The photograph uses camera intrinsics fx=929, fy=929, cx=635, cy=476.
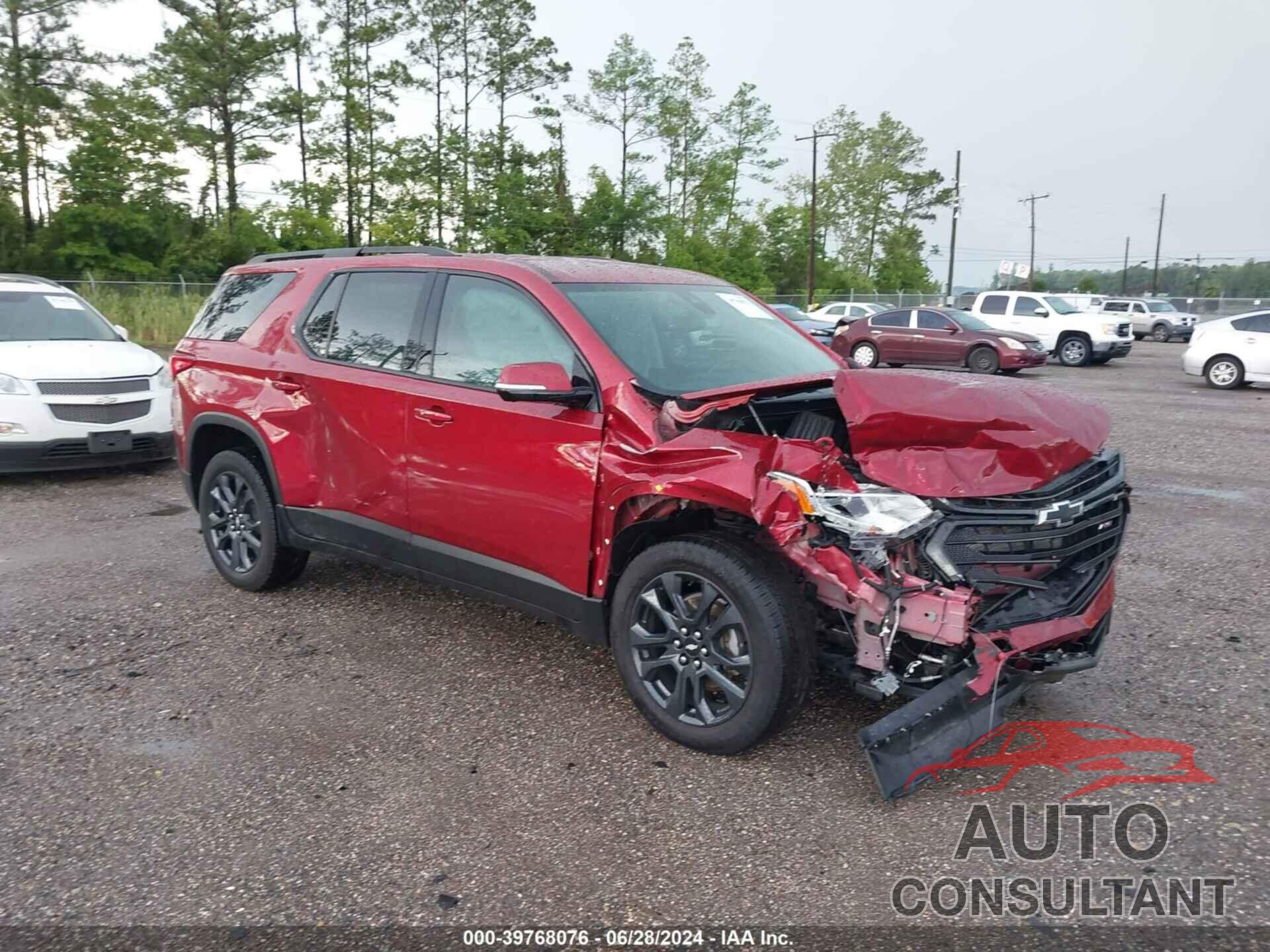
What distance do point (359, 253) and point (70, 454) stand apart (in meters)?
4.45

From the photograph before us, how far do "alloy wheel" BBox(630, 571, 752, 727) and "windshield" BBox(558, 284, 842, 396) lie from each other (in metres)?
0.79

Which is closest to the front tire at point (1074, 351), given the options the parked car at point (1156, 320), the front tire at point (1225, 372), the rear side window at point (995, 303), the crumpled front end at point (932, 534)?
the rear side window at point (995, 303)

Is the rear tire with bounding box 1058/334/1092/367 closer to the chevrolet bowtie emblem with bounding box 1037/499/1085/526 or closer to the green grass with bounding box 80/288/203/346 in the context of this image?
the green grass with bounding box 80/288/203/346

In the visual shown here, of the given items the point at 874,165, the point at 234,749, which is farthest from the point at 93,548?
the point at 874,165

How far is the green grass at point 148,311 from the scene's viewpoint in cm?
2252

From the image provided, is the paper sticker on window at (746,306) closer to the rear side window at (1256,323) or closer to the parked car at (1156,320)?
the rear side window at (1256,323)

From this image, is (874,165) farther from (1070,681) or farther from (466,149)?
(1070,681)

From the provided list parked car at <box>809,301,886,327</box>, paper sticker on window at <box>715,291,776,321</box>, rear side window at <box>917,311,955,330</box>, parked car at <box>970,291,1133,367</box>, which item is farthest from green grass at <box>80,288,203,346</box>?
paper sticker on window at <box>715,291,776,321</box>

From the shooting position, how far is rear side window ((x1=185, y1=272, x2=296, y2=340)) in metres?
5.17

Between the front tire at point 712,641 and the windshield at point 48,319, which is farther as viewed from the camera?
the windshield at point 48,319

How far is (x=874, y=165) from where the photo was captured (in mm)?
65625

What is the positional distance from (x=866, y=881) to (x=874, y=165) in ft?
226

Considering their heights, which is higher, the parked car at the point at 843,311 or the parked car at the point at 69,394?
the parked car at the point at 843,311

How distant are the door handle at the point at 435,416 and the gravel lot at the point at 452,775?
1.12 metres
